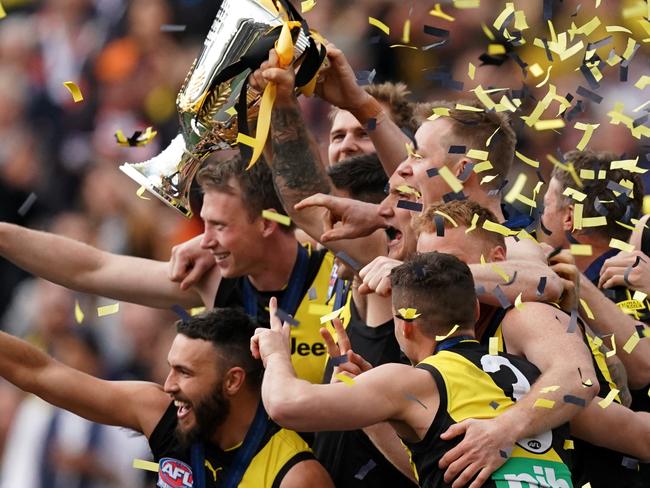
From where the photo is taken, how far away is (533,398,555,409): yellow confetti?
147 inches

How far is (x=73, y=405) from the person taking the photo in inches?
182

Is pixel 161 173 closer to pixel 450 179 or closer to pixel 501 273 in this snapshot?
pixel 450 179

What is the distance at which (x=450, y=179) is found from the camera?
431 cm

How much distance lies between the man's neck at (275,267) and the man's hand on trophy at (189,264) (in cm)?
18

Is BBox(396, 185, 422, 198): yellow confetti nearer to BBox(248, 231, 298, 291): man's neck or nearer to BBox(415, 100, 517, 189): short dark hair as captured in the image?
BBox(415, 100, 517, 189): short dark hair

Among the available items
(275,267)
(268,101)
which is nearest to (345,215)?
(268,101)

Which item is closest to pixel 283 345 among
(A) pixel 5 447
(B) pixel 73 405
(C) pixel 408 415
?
(C) pixel 408 415

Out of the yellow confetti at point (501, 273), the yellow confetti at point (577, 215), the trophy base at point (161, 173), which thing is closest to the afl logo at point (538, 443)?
the yellow confetti at point (501, 273)

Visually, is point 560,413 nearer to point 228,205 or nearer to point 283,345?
point 283,345

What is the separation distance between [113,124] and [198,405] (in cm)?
302

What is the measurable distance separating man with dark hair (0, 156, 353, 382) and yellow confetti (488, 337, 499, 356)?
1.02 metres

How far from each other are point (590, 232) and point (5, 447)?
3.14 metres

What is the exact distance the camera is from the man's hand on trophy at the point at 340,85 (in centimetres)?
436

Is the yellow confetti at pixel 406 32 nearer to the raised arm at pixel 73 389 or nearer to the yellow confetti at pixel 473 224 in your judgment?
the yellow confetti at pixel 473 224
